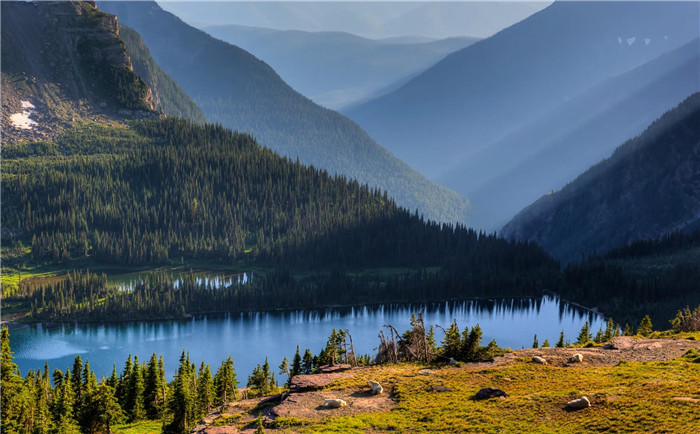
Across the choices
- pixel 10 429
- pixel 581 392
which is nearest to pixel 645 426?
pixel 581 392

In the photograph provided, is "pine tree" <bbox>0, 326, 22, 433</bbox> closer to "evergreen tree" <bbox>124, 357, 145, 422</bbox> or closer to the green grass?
the green grass

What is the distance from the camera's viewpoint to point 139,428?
125188 millimetres

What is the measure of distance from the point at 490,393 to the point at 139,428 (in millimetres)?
63561

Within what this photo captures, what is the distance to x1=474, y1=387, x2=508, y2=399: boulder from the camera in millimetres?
87500

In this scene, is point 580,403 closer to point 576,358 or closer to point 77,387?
point 576,358

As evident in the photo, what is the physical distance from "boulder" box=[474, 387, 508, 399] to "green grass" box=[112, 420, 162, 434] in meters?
57.4

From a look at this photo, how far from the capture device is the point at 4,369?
365ft

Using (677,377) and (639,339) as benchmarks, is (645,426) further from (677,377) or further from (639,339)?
(639,339)

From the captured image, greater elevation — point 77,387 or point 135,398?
point 77,387

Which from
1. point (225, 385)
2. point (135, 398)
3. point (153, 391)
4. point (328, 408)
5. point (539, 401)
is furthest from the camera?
point (153, 391)

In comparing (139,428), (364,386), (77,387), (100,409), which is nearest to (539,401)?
(364,386)

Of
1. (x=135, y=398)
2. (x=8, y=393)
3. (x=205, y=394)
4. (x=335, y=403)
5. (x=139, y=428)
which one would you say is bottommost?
(x=139, y=428)

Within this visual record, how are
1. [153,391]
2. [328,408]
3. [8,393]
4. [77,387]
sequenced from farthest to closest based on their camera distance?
[153,391] → [77,387] → [8,393] → [328,408]

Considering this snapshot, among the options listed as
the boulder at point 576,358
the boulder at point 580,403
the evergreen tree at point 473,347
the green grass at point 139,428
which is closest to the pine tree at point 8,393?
the green grass at point 139,428
